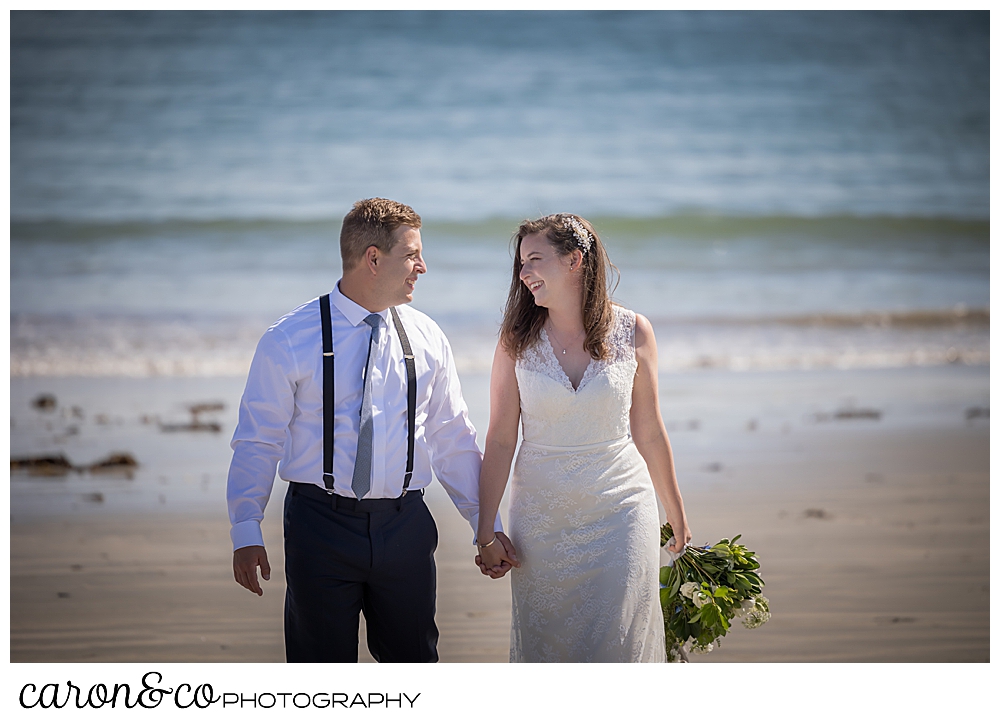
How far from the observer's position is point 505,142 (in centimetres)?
1391

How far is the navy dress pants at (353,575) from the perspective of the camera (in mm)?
2621

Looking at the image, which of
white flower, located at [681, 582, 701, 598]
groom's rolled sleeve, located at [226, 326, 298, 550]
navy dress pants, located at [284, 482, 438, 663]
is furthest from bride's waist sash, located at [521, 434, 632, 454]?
groom's rolled sleeve, located at [226, 326, 298, 550]

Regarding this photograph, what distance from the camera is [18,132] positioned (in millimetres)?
12891

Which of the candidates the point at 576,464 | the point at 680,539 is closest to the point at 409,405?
the point at 576,464

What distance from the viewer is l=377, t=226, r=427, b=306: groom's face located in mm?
2703

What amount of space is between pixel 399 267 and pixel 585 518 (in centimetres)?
97

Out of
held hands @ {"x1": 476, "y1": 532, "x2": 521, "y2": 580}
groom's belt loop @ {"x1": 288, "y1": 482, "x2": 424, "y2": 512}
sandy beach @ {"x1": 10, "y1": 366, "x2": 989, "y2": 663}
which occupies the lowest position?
sandy beach @ {"x1": 10, "y1": 366, "x2": 989, "y2": 663}

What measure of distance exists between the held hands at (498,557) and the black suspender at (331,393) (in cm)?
34

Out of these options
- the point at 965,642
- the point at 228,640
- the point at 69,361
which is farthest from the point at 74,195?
the point at 965,642

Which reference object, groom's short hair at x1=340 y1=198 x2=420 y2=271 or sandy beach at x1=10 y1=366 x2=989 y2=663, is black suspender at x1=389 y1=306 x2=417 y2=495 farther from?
sandy beach at x1=10 y1=366 x2=989 y2=663

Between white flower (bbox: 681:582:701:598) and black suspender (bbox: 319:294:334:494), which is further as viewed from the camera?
white flower (bbox: 681:582:701:598)

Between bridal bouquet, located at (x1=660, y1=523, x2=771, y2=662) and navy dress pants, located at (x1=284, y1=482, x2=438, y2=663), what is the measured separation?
0.83 metres
